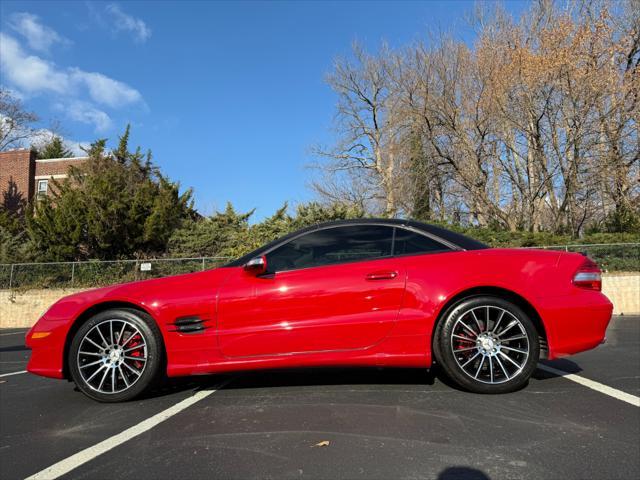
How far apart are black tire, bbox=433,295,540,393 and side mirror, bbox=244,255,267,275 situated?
148cm

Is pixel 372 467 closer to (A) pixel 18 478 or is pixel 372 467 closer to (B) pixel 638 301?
(A) pixel 18 478

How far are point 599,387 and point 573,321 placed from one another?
0.79 meters

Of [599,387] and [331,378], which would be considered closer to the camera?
[599,387]

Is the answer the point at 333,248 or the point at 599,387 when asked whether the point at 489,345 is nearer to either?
the point at 599,387

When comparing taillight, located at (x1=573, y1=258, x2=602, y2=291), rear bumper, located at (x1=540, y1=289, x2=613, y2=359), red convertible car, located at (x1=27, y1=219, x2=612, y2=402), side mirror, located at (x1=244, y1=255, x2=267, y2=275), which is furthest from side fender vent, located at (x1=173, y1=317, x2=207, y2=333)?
taillight, located at (x1=573, y1=258, x2=602, y2=291)

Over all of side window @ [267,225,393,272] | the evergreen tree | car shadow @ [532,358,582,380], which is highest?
the evergreen tree

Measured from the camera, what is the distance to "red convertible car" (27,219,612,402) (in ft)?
10.8

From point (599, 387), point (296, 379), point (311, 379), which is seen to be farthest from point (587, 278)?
point (296, 379)

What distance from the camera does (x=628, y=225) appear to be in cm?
1680

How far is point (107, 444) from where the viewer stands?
2631 millimetres

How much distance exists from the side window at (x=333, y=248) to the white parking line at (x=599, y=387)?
2120 mm

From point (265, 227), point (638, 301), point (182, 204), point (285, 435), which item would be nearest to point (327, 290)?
point (285, 435)

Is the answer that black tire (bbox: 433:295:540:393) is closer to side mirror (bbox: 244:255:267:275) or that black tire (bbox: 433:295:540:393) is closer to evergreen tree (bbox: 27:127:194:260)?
side mirror (bbox: 244:255:267:275)

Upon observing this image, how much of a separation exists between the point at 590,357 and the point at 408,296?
3165 mm
